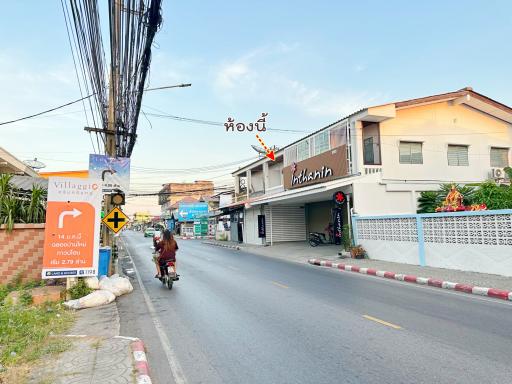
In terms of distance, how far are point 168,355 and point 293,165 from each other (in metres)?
20.4

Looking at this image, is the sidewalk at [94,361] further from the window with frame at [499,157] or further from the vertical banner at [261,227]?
the window with frame at [499,157]

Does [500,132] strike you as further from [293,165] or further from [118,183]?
[118,183]

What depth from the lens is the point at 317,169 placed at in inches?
858

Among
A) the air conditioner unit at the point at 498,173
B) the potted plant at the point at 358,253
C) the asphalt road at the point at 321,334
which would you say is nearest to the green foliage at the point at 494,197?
the potted plant at the point at 358,253

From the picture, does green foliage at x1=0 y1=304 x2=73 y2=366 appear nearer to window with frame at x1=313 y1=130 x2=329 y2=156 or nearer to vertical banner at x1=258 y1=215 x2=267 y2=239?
window with frame at x1=313 y1=130 x2=329 y2=156

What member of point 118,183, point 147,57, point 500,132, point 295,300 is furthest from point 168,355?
point 500,132

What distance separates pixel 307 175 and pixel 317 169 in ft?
3.68

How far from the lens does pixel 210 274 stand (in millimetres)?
13070

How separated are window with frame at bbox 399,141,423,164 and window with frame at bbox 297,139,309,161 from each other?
6.01m

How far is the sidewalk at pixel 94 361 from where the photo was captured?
162 inches

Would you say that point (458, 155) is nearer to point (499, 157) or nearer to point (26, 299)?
point (499, 157)

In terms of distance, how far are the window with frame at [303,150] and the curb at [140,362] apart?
19519 mm

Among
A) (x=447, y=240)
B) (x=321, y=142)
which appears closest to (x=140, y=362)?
(x=447, y=240)

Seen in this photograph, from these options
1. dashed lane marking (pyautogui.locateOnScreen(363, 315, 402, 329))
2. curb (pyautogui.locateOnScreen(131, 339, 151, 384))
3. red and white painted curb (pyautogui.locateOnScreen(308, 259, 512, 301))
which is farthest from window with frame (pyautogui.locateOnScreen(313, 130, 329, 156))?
curb (pyautogui.locateOnScreen(131, 339, 151, 384))
